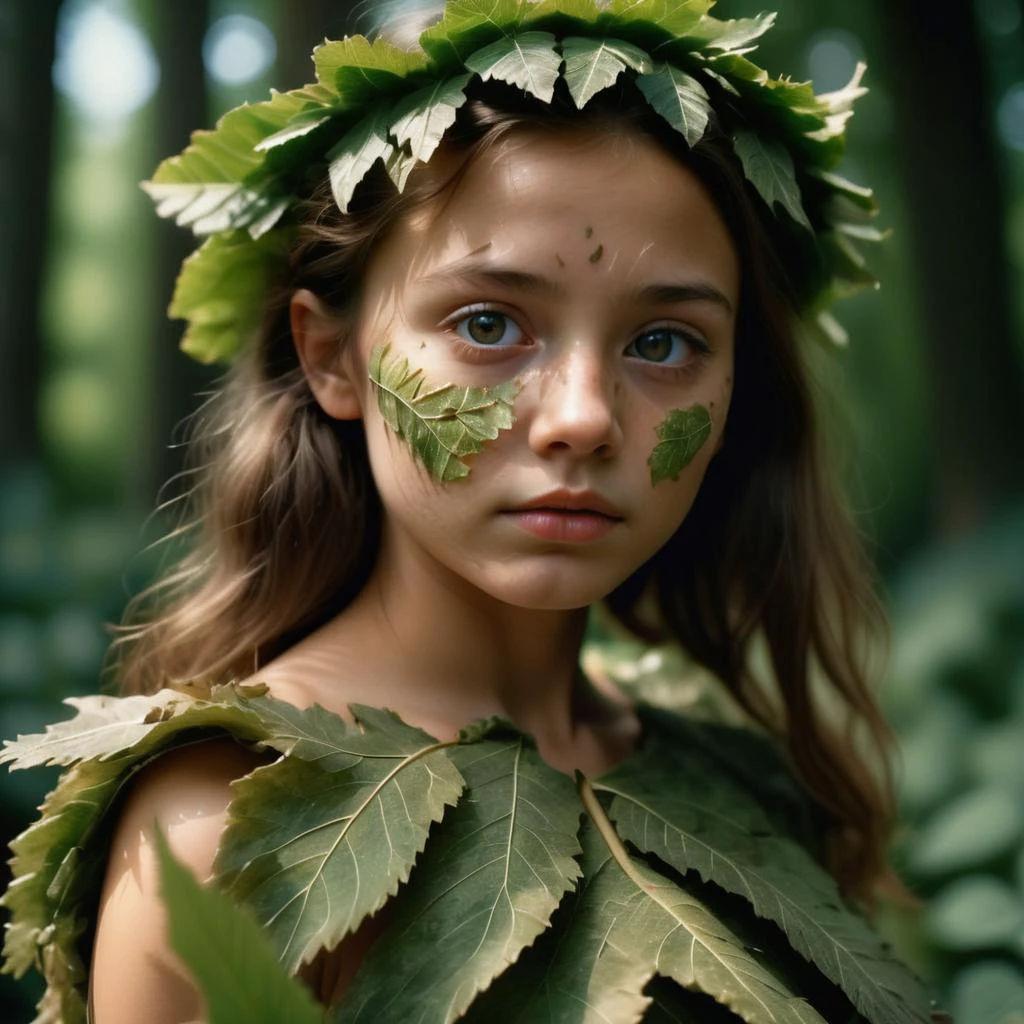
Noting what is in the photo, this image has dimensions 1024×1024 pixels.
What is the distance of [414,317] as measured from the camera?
5.36 feet

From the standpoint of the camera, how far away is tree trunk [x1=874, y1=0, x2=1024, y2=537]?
4609 millimetres

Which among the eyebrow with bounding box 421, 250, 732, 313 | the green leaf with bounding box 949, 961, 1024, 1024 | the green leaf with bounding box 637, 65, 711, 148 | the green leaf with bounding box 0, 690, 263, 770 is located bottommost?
the green leaf with bounding box 949, 961, 1024, 1024

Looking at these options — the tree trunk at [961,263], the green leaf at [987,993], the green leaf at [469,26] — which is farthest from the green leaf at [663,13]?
the tree trunk at [961,263]

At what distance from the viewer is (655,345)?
5.47ft

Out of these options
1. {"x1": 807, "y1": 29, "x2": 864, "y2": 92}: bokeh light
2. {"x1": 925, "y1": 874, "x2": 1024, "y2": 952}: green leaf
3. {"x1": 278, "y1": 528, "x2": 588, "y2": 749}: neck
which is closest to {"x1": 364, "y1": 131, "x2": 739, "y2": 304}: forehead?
{"x1": 278, "y1": 528, "x2": 588, "y2": 749}: neck

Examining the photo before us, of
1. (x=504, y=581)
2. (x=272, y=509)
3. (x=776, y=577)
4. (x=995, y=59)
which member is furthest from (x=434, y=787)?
(x=995, y=59)

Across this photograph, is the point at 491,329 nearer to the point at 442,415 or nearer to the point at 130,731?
the point at 442,415

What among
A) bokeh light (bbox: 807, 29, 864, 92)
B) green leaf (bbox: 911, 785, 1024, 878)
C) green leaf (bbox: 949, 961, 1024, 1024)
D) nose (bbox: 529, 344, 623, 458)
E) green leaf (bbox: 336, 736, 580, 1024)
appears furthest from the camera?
bokeh light (bbox: 807, 29, 864, 92)

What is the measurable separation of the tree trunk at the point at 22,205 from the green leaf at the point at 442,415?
14.0 feet

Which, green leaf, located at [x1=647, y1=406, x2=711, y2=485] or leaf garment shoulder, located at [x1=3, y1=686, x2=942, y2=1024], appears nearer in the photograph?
leaf garment shoulder, located at [x1=3, y1=686, x2=942, y2=1024]

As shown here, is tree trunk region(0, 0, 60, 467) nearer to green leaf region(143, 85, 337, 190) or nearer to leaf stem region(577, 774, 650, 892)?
green leaf region(143, 85, 337, 190)

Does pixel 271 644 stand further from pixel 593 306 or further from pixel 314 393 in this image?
pixel 593 306

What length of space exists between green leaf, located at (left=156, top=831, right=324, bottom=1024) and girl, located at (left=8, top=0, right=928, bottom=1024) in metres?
0.24

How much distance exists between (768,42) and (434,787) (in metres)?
5.80
